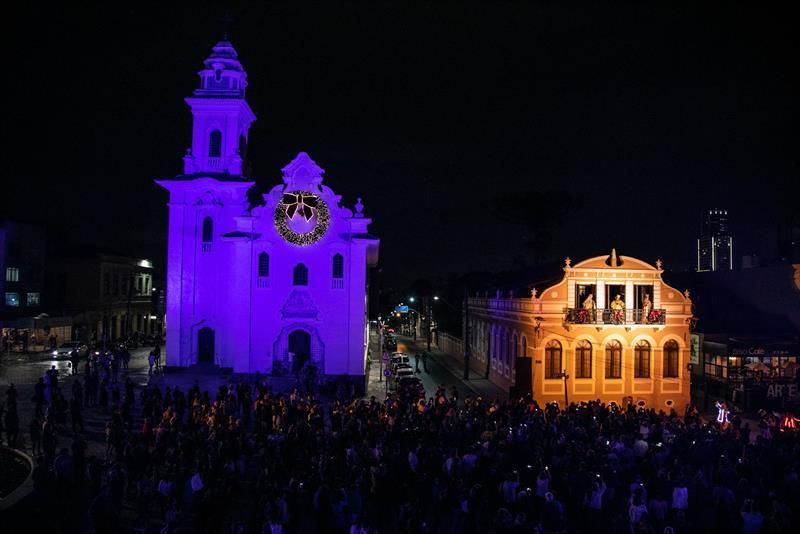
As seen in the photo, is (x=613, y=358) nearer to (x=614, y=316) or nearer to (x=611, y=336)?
(x=611, y=336)

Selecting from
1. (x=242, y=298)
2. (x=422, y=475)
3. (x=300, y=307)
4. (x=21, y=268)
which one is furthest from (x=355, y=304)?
(x=21, y=268)

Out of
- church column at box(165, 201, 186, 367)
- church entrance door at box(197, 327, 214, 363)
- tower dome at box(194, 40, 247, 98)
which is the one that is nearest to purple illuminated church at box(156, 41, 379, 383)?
church column at box(165, 201, 186, 367)

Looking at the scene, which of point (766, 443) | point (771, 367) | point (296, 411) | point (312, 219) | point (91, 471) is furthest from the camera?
point (312, 219)

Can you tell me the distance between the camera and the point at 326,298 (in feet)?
122

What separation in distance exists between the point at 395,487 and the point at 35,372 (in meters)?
31.8

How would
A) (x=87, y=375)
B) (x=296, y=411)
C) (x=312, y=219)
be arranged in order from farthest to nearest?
1. (x=312, y=219)
2. (x=87, y=375)
3. (x=296, y=411)

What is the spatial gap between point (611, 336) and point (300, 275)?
56.9 feet

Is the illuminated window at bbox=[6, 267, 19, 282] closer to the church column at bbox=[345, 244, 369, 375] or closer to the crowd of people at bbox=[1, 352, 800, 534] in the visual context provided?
the church column at bbox=[345, 244, 369, 375]

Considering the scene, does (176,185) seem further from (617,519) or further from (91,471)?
(617,519)

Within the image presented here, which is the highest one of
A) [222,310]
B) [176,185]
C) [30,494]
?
[176,185]

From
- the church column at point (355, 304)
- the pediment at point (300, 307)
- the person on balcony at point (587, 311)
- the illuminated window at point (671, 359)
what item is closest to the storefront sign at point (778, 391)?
the illuminated window at point (671, 359)

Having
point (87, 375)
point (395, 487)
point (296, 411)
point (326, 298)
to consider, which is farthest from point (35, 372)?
point (395, 487)

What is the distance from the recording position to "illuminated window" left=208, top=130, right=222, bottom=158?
3956 centimetres

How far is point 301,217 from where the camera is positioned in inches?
1455
